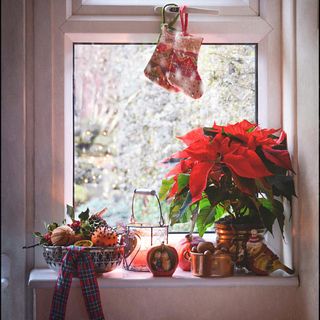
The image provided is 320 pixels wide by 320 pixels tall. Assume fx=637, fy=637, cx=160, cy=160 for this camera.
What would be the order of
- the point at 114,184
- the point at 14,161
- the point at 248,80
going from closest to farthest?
the point at 14,161
the point at 248,80
the point at 114,184

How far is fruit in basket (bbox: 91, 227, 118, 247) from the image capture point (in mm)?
2057

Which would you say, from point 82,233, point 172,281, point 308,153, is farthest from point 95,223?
point 308,153

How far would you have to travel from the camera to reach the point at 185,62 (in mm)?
2275

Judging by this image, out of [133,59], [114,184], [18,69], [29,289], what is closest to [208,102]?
[133,59]

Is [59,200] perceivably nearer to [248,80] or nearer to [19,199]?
[19,199]

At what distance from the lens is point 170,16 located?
2312mm

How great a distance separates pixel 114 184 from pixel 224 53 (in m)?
0.70

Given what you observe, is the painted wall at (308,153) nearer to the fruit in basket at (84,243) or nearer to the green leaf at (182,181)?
the green leaf at (182,181)

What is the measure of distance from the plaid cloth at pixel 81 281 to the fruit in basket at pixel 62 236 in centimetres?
5

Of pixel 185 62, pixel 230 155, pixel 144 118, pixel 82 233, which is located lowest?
pixel 82 233

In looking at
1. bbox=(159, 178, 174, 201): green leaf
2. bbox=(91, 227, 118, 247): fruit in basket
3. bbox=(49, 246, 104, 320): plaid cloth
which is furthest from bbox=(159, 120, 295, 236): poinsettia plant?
bbox=(49, 246, 104, 320): plaid cloth

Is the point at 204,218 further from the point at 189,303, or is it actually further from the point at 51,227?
the point at 51,227

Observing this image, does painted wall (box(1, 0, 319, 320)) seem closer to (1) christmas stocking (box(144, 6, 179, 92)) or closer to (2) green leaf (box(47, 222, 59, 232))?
(2) green leaf (box(47, 222, 59, 232))

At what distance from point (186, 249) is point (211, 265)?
0.45 feet
